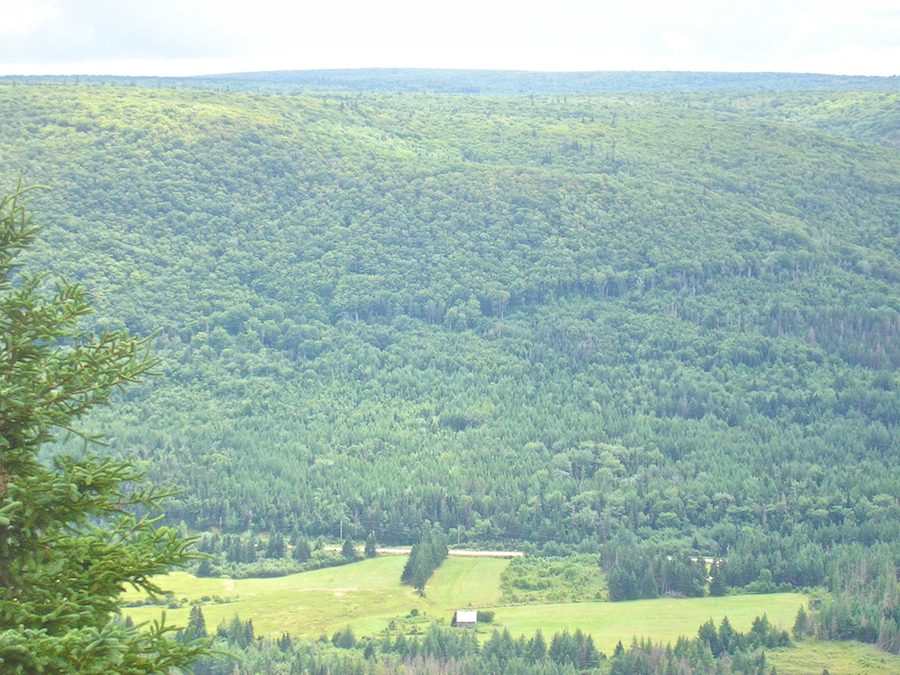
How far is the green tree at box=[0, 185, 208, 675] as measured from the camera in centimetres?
1362

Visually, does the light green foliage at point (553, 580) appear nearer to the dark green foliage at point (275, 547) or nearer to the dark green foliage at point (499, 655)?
the dark green foliage at point (499, 655)

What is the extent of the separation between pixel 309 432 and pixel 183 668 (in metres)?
91.7

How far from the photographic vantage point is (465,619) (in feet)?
217

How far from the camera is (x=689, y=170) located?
176 meters

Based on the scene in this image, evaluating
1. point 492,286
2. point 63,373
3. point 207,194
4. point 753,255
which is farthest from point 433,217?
point 63,373

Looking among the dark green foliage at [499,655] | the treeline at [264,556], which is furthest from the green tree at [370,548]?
the dark green foliage at [499,655]

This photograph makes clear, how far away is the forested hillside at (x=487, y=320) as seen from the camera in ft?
294

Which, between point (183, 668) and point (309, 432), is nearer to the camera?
point (183, 668)

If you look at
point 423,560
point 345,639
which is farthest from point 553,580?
point 345,639

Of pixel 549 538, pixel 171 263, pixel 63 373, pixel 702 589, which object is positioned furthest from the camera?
pixel 171 263

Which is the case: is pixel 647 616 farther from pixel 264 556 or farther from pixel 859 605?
pixel 264 556

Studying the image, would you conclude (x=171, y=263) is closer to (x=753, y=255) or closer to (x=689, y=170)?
A: (x=753, y=255)

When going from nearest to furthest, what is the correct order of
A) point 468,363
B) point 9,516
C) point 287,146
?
1. point 9,516
2. point 468,363
3. point 287,146

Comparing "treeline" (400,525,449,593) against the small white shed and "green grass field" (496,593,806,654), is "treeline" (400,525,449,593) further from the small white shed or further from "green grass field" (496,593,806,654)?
"green grass field" (496,593,806,654)
